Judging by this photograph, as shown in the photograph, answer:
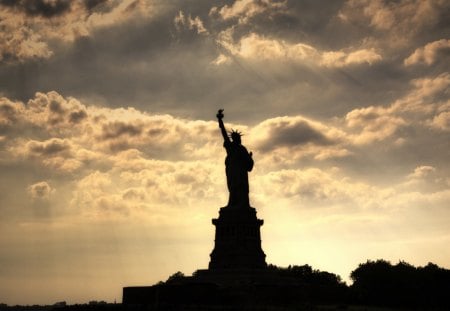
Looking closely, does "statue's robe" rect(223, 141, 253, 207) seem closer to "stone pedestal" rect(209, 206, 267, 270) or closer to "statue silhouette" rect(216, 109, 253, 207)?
"statue silhouette" rect(216, 109, 253, 207)

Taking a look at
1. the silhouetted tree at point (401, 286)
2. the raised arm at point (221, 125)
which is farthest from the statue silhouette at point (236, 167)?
the silhouetted tree at point (401, 286)

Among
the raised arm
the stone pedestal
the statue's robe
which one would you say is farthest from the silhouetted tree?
the raised arm

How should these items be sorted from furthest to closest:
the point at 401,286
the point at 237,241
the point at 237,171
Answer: the point at 401,286
the point at 237,171
the point at 237,241

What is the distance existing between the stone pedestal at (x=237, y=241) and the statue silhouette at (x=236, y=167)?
116 cm

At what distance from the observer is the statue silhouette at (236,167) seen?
47219mm

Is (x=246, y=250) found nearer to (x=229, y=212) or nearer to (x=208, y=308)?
(x=229, y=212)

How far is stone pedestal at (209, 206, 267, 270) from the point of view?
44.3 metres

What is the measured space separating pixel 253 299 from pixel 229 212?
31.2 feet

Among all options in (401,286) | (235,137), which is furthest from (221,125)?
(401,286)

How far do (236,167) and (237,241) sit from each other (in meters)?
6.29

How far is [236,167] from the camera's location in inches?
1885

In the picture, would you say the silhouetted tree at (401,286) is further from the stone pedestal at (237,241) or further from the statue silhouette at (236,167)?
the statue silhouette at (236,167)

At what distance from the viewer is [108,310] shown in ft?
120

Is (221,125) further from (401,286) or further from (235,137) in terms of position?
(401,286)
